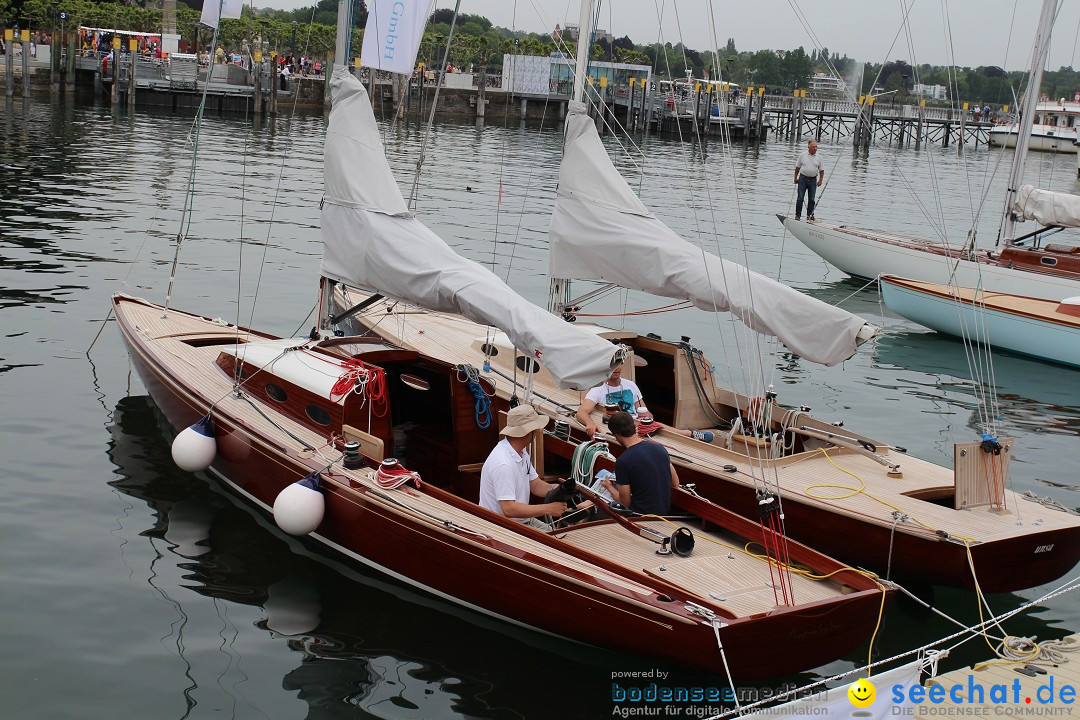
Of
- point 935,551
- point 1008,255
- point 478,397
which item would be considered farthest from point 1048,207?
point 478,397

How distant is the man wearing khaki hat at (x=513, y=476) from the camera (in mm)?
8352

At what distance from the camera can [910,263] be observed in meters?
21.7

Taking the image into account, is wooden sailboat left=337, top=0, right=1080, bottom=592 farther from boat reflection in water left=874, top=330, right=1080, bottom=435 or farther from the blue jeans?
Answer: the blue jeans

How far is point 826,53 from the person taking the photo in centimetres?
1269

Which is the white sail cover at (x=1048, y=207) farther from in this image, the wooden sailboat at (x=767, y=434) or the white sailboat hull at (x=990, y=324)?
the wooden sailboat at (x=767, y=434)

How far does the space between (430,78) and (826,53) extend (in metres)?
57.0

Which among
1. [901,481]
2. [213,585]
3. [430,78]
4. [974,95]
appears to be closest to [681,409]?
[901,481]

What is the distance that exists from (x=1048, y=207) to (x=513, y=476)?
49.6 feet

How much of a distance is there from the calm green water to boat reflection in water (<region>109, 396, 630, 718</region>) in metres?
0.02

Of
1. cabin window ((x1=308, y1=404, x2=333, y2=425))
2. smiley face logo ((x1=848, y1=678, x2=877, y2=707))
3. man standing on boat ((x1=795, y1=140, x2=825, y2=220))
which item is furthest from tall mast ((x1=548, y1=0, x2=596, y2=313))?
man standing on boat ((x1=795, y1=140, x2=825, y2=220))

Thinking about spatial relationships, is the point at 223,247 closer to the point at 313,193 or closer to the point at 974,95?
the point at 313,193

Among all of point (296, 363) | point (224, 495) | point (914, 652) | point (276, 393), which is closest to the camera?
point (914, 652)

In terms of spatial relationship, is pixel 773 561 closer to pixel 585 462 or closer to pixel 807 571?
pixel 807 571

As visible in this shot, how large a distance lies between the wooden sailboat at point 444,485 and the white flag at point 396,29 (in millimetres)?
708
